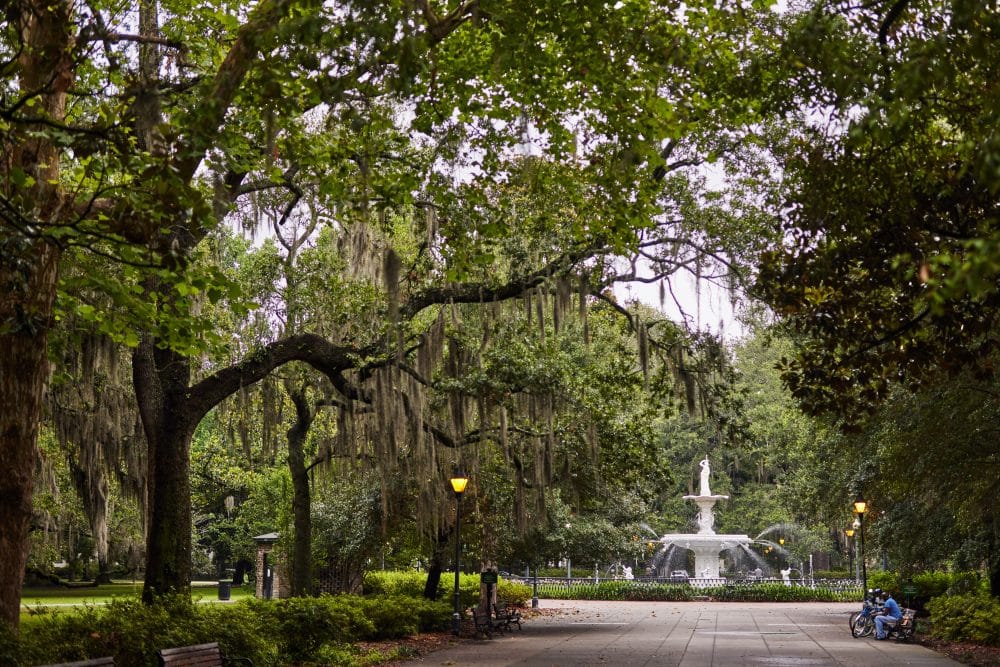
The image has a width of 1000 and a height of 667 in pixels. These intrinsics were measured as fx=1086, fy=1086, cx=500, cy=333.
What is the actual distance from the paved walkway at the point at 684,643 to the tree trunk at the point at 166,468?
4818mm

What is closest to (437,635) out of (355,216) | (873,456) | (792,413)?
(873,456)

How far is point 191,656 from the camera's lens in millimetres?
11031

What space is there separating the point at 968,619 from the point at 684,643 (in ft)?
18.4

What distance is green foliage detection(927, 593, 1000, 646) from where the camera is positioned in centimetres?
1995

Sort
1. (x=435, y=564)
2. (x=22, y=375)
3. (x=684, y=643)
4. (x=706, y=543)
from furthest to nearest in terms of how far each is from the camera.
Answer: (x=706, y=543) < (x=435, y=564) < (x=684, y=643) < (x=22, y=375)

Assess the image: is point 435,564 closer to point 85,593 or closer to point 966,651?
point 966,651

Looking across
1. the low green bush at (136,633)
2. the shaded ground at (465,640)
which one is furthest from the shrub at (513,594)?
the low green bush at (136,633)

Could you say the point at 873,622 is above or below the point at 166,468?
below

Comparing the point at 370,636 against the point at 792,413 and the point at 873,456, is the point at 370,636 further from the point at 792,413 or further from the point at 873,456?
the point at 792,413

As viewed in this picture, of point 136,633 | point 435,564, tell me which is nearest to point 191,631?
point 136,633

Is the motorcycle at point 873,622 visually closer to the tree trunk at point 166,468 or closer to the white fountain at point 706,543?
the tree trunk at point 166,468

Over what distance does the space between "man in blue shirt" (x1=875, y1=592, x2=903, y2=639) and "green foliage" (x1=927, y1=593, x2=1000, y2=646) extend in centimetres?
97

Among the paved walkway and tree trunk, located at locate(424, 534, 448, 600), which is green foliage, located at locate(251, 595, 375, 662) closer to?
the paved walkway

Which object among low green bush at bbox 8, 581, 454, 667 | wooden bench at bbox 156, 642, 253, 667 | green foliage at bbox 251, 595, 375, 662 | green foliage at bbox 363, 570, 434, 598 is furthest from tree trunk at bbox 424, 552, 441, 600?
wooden bench at bbox 156, 642, 253, 667
